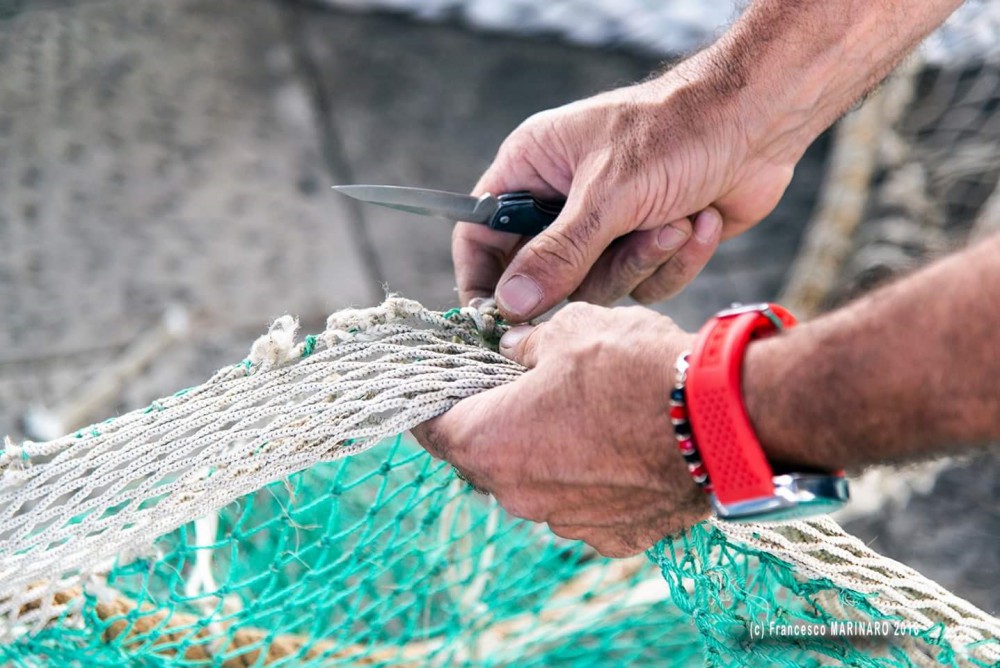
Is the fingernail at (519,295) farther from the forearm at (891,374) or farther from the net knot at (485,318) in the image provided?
the forearm at (891,374)

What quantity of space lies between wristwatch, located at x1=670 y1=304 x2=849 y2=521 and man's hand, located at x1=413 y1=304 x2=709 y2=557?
0.09 ft

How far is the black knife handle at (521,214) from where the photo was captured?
115cm

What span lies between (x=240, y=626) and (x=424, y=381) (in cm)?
35

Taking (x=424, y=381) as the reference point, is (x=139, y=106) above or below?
above

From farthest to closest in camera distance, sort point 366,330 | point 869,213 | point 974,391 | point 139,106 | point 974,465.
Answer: point 139,106 → point 869,213 → point 974,465 → point 366,330 → point 974,391

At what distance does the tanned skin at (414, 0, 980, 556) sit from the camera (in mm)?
635

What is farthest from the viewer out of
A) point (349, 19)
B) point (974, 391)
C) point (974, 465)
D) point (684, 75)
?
point (349, 19)

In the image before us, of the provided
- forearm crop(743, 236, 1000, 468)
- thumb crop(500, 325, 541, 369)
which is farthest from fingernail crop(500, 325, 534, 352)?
forearm crop(743, 236, 1000, 468)

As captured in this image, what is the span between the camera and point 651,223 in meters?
1.15

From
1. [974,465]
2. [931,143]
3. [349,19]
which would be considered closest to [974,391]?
[974,465]

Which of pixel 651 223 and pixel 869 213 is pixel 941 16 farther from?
pixel 869 213

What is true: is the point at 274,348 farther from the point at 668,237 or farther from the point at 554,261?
the point at 668,237

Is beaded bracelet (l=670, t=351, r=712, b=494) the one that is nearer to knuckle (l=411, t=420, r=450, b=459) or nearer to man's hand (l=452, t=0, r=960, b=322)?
knuckle (l=411, t=420, r=450, b=459)

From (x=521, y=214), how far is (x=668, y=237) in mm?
175
